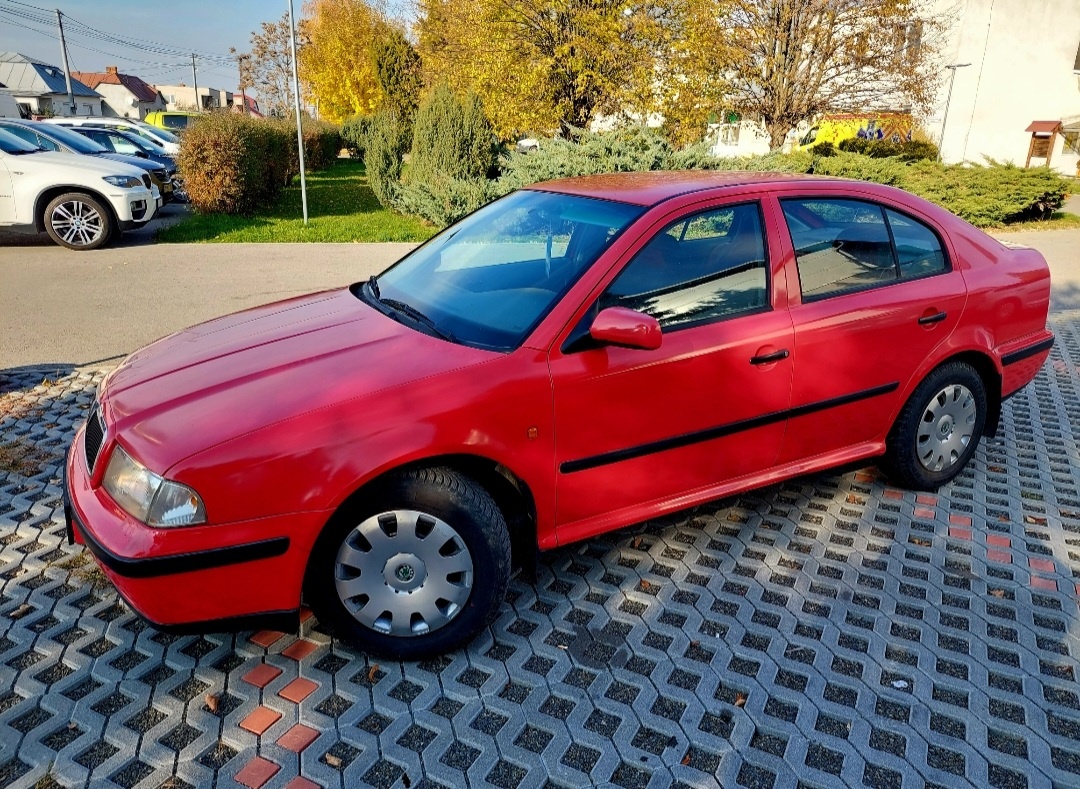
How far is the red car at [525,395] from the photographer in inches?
98.4

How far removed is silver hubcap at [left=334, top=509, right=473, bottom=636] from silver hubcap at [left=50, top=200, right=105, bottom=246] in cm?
1073

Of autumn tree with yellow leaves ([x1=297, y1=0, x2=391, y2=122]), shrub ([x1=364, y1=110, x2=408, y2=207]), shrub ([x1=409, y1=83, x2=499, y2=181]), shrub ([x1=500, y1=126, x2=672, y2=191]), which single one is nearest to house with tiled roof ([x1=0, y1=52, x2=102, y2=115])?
autumn tree with yellow leaves ([x1=297, y1=0, x2=391, y2=122])

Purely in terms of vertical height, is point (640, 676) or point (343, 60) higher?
point (343, 60)

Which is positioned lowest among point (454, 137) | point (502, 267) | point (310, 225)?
point (310, 225)

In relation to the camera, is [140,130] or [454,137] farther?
[140,130]

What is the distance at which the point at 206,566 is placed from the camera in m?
2.44

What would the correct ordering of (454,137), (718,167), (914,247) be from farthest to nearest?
(454,137) < (718,167) < (914,247)

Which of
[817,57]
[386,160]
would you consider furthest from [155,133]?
[817,57]

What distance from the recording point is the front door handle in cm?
329

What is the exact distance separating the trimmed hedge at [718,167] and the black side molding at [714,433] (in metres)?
5.14

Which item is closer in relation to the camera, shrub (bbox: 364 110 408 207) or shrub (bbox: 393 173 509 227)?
shrub (bbox: 393 173 509 227)

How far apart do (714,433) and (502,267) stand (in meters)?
1.19

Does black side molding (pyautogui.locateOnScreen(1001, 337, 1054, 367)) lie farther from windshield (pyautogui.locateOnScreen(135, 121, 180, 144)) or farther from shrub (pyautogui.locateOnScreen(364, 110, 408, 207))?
windshield (pyautogui.locateOnScreen(135, 121, 180, 144))

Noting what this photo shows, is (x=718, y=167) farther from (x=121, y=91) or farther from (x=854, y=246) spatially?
(x=121, y=91)
